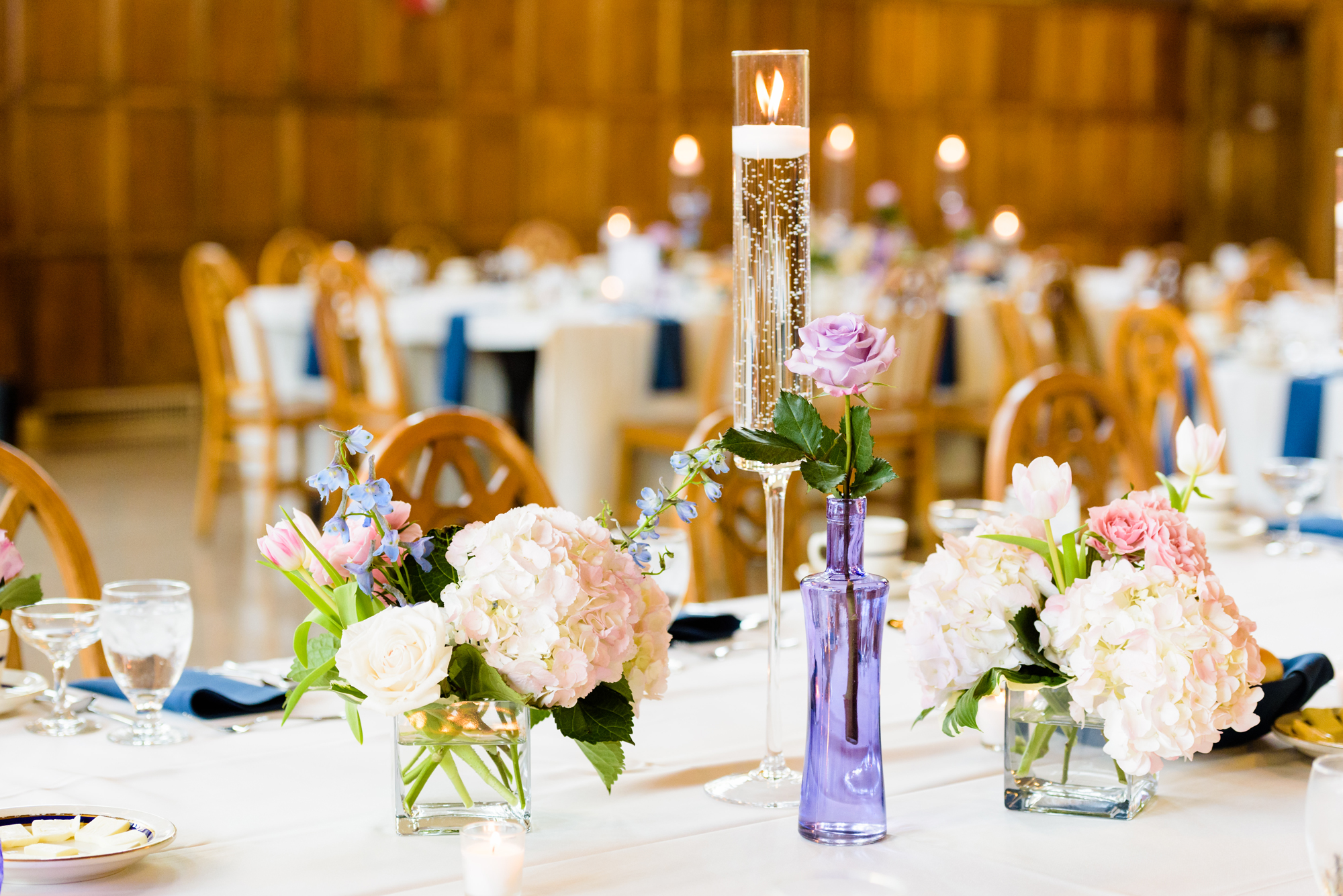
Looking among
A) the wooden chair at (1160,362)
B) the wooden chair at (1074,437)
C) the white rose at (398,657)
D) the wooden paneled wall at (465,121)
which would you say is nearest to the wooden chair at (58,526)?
the white rose at (398,657)

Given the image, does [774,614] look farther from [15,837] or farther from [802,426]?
[15,837]

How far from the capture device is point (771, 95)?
1315 mm

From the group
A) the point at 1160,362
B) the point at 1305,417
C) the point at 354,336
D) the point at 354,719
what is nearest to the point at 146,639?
the point at 354,719

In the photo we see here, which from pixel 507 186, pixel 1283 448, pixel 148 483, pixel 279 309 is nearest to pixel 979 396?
pixel 1283 448

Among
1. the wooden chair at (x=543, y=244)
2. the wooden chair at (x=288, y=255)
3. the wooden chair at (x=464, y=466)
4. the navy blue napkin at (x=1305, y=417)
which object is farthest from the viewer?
the wooden chair at (x=543, y=244)

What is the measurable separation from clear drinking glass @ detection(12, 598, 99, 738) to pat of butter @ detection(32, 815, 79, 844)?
0.31 m

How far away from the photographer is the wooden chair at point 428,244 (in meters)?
8.48

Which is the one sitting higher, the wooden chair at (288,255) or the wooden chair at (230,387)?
the wooden chair at (288,255)

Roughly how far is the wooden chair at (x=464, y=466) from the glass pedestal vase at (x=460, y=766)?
944mm

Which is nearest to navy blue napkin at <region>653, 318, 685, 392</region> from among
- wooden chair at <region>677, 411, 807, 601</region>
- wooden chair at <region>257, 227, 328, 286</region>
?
wooden chair at <region>257, 227, 328, 286</region>

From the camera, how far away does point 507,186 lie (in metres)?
9.27

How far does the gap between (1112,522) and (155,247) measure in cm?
765

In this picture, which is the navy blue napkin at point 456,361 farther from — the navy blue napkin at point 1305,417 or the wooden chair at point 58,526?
the wooden chair at point 58,526

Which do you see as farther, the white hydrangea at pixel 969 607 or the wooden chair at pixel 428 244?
the wooden chair at pixel 428 244
